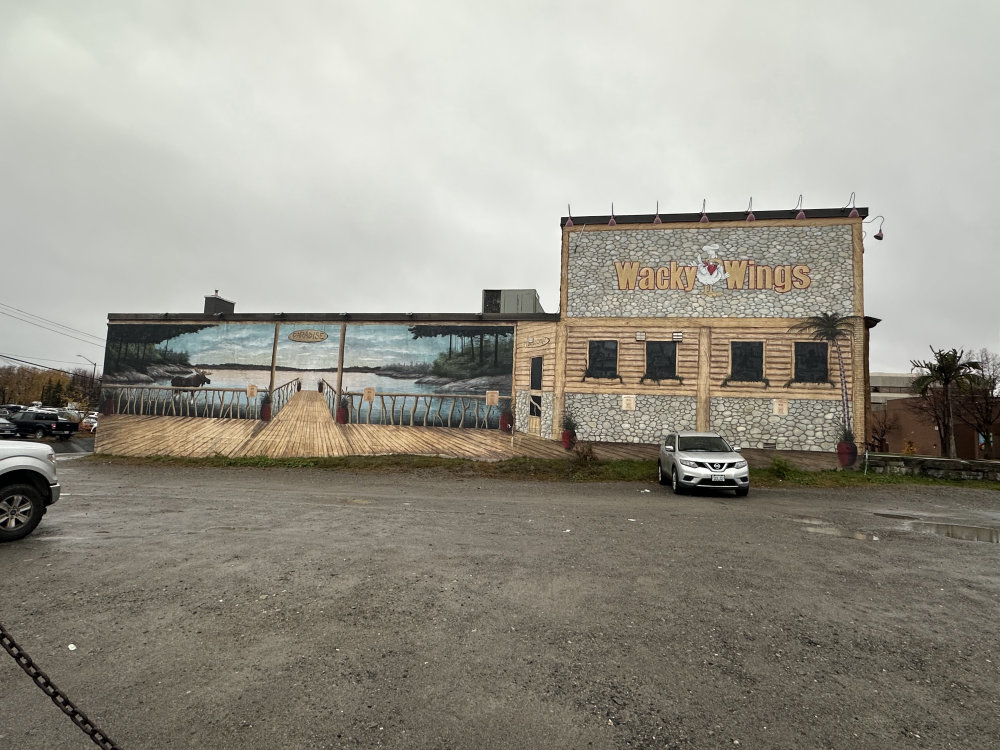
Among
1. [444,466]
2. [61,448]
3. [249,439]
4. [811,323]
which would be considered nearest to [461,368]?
[444,466]

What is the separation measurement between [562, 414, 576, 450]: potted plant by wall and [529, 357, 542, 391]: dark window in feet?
5.05

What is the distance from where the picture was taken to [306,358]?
69.5 feet

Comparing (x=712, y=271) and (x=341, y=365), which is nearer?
(x=712, y=271)

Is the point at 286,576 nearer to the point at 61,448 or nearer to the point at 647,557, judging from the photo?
the point at 647,557

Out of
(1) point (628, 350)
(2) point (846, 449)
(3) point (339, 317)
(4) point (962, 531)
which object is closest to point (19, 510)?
(4) point (962, 531)

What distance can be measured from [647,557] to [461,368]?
554 inches

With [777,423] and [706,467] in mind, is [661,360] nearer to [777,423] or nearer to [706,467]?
[777,423]

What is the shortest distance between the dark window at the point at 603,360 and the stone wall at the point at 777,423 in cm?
371

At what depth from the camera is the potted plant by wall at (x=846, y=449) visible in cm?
1723

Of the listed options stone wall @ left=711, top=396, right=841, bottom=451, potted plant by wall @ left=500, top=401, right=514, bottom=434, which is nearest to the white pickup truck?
potted plant by wall @ left=500, top=401, right=514, bottom=434

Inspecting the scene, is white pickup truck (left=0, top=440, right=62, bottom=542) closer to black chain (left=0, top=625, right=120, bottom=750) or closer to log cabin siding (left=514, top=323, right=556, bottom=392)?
black chain (left=0, top=625, right=120, bottom=750)

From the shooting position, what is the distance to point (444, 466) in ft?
60.5

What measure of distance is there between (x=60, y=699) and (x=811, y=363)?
20.2m

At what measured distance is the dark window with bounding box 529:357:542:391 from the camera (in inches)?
758
